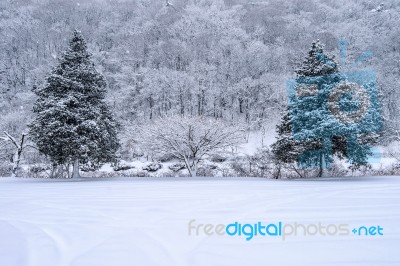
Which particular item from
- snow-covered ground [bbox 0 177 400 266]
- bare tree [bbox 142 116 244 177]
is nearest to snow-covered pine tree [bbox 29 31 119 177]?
bare tree [bbox 142 116 244 177]

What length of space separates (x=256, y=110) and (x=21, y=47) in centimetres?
4255

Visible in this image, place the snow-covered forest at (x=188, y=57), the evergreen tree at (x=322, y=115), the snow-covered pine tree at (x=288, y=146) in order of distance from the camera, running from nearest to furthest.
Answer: the evergreen tree at (x=322, y=115) → the snow-covered pine tree at (x=288, y=146) → the snow-covered forest at (x=188, y=57)

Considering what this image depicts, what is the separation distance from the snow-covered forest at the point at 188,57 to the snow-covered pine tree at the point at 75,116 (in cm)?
610

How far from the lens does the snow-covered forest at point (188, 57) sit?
102ft

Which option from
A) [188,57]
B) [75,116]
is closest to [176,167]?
[75,116]

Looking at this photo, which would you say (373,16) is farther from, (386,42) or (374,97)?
(374,97)

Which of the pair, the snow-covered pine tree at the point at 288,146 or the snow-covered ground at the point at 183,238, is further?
the snow-covered pine tree at the point at 288,146

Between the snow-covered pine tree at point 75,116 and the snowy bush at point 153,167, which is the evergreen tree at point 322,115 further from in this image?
the snowy bush at point 153,167

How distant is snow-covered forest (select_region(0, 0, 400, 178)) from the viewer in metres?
31.2

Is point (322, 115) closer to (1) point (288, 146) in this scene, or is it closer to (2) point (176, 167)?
(1) point (288, 146)

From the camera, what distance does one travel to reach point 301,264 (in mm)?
2764

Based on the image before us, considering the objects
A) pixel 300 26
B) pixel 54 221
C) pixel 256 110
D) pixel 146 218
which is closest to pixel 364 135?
pixel 146 218

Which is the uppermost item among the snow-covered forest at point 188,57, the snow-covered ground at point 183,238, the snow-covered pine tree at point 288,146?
the snow-covered forest at point 188,57

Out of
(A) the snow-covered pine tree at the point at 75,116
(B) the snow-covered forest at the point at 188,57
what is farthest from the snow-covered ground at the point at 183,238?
(B) the snow-covered forest at the point at 188,57
